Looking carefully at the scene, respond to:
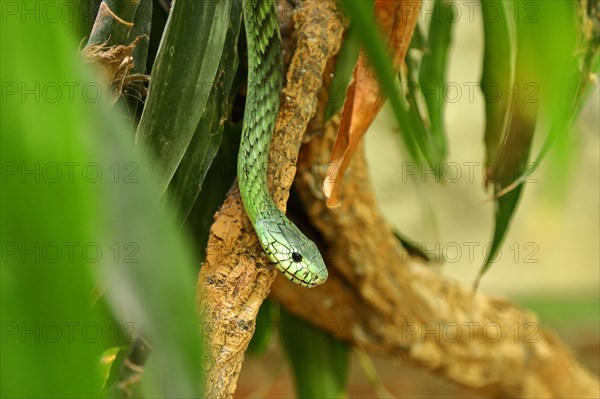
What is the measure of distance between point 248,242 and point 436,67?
0.50 meters

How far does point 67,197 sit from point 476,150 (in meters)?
3.72

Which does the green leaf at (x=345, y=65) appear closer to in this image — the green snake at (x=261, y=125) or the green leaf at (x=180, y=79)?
the green snake at (x=261, y=125)

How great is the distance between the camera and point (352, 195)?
43.8 inches

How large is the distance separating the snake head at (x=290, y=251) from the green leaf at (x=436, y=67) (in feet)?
0.96

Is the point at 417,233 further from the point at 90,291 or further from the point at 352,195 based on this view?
the point at 90,291

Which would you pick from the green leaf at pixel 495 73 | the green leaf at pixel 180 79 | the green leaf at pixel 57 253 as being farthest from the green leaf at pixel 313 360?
the green leaf at pixel 57 253

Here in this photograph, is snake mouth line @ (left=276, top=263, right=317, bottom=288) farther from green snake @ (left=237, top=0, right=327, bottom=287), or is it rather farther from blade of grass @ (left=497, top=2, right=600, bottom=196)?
blade of grass @ (left=497, top=2, right=600, bottom=196)

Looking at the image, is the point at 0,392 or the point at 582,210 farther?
the point at 582,210

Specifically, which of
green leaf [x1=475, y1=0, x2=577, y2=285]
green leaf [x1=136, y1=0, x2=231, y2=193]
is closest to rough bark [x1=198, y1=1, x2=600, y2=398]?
green leaf [x1=136, y1=0, x2=231, y2=193]

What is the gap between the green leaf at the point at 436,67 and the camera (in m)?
1.04

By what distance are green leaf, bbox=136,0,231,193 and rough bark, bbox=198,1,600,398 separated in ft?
0.40

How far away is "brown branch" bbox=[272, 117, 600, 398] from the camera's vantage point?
113 centimetres

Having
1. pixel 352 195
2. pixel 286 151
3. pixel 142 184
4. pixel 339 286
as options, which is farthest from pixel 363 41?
pixel 339 286

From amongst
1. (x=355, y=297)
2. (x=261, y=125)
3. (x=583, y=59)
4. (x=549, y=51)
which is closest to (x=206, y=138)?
(x=261, y=125)
